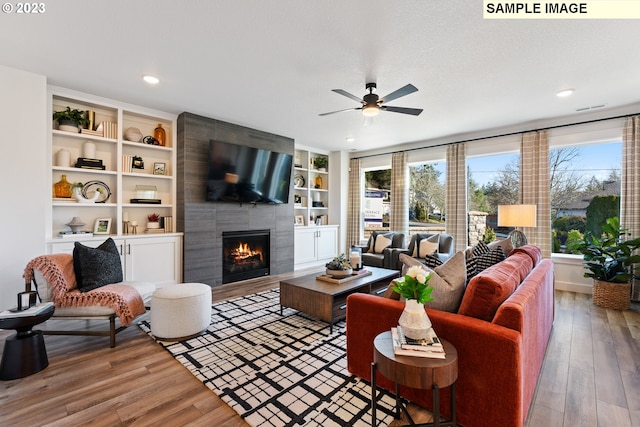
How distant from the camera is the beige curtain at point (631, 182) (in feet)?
12.8

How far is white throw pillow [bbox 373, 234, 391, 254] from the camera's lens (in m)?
5.57

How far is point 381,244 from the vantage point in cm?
560

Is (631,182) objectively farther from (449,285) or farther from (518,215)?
(449,285)

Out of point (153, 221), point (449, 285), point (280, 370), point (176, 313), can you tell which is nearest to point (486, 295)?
point (449, 285)

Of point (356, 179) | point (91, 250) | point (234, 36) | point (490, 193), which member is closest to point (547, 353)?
point (490, 193)

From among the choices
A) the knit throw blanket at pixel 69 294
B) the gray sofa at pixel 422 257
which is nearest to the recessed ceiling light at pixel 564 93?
the gray sofa at pixel 422 257

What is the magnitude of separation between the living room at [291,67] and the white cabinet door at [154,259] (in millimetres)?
908

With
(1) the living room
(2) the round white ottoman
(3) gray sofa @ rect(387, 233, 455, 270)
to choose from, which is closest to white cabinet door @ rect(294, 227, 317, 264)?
(3) gray sofa @ rect(387, 233, 455, 270)

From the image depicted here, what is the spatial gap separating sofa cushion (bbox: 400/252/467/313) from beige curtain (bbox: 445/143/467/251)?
391 centimetres

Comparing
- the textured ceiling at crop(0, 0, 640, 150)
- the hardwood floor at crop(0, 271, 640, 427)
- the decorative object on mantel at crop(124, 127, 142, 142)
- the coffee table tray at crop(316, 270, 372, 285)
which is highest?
the textured ceiling at crop(0, 0, 640, 150)

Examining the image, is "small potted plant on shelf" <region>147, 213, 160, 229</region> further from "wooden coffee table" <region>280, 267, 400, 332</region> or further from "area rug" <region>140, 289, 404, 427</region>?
"wooden coffee table" <region>280, 267, 400, 332</region>

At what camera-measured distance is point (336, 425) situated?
64.5 inches

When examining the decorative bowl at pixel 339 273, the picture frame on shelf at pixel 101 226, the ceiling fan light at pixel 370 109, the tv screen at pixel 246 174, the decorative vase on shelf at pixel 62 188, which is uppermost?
the ceiling fan light at pixel 370 109

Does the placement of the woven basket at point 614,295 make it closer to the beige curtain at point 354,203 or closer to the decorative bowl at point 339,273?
the decorative bowl at point 339,273
